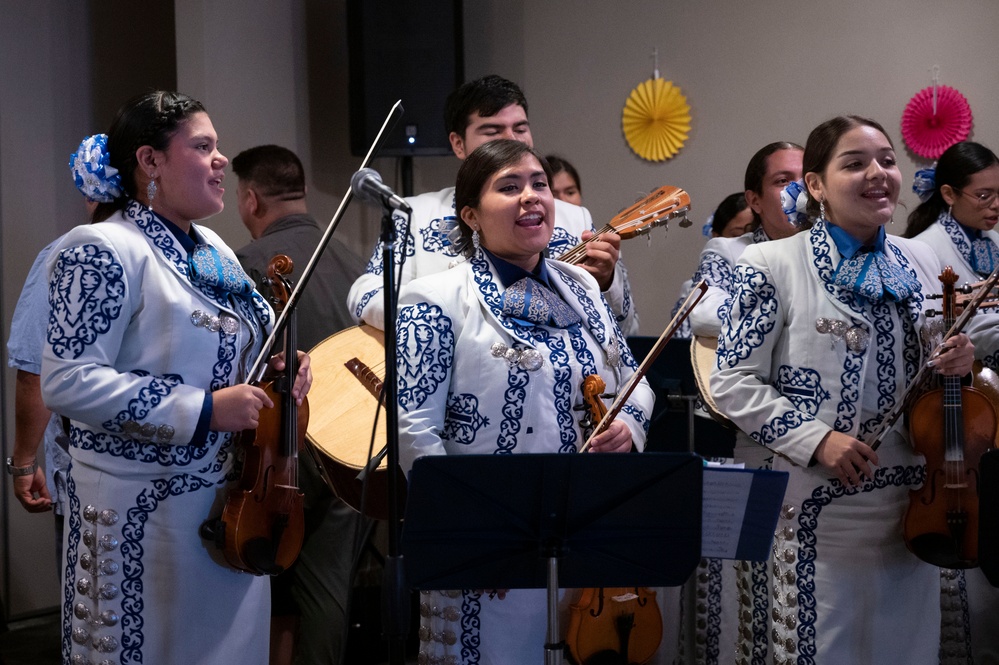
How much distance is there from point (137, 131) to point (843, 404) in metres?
1.64

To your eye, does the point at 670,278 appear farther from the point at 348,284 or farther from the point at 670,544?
the point at 670,544

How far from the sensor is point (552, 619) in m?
1.98

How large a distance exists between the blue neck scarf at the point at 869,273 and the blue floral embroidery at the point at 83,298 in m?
1.57

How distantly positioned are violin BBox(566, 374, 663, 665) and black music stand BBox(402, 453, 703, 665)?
23 cm

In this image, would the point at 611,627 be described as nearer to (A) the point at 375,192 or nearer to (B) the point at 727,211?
(A) the point at 375,192

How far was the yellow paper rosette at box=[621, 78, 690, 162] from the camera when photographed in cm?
546

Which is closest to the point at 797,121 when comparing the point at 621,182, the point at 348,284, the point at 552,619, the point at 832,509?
the point at 621,182

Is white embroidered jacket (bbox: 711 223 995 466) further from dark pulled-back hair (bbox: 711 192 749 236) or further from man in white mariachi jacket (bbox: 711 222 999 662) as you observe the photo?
dark pulled-back hair (bbox: 711 192 749 236)

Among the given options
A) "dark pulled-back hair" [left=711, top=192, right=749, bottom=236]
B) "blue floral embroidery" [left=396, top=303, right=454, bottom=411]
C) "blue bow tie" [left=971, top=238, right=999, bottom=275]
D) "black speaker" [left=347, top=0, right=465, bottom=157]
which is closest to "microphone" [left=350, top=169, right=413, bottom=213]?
"blue floral embroidery" [left=396, top=303, right=454, bottom=411]

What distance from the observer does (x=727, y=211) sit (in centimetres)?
458

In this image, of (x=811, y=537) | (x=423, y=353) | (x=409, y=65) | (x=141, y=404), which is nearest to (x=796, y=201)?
(x=811, y=537)

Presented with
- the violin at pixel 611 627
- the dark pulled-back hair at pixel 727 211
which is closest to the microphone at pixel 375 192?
the violin at pixel 611 627

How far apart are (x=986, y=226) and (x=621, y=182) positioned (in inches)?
83.3

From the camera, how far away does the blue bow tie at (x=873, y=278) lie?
2510mm
